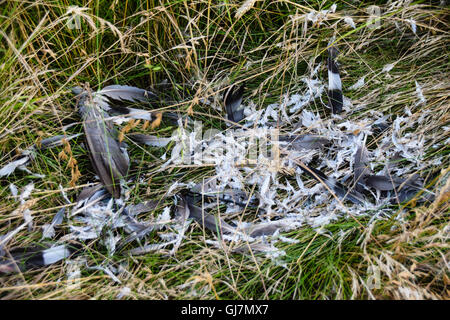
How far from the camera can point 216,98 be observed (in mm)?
1594

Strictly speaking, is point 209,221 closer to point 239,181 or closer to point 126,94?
point 239,181

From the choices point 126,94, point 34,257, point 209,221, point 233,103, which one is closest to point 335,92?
point 233,103

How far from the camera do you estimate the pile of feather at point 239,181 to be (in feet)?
4.31

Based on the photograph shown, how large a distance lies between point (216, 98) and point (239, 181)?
40 cm

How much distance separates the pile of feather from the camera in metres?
1.31

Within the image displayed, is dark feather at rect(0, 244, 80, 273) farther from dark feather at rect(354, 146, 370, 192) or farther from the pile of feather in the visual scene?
dark feather at rect(354, 146, 370, 192)

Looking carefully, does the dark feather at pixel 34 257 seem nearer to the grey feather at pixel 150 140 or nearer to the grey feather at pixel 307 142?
the grey feather at pixel 150 140

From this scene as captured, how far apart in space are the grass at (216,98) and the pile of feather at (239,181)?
4cm

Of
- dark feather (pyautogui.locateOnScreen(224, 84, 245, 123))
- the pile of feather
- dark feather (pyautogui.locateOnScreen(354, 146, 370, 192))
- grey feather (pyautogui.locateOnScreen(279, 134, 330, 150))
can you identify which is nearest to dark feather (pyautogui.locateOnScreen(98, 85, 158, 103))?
the pile of feather

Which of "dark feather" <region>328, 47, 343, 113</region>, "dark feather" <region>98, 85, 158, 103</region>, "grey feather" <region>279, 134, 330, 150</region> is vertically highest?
"dark feather" <region>98, 85, 158, 103</region>

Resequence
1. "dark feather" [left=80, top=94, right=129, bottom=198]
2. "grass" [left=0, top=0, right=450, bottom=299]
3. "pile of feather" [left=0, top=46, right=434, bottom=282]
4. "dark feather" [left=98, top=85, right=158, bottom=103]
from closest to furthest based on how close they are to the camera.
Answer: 1. "grass" [left=0, top=0, right=450, bottom=299]
2. "pile of feather" [left=0, top=46, right=434, bottom=282]
3. "dark feather" [left=80, top=94, right=129, bottom=198]
4. "dark feather" [left=98, top=85, right=158, bottom=103]

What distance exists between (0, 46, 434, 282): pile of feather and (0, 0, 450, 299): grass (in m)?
0.04

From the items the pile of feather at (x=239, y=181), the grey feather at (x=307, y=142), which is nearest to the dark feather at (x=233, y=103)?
the pile of feather at (x=239, y=181)

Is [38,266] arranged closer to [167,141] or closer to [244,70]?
[167,141]
